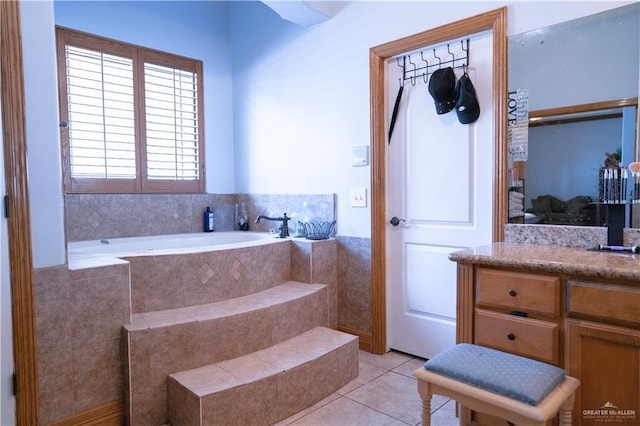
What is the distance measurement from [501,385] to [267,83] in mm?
3078

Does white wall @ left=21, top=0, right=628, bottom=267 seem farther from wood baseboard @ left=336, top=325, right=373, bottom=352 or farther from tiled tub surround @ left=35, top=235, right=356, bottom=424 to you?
wood baseboard @ left=336, top=325, right=373, bottom=352

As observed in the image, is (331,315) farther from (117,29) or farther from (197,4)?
(197,4)

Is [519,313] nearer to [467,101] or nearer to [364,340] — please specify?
[467,101]

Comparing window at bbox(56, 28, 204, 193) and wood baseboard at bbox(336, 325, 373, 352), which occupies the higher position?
window at bbox(56, 28, 204, 193)

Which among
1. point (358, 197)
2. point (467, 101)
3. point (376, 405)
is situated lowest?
point (376, 405)

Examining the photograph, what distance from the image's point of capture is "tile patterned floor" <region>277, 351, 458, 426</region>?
6.36 ft

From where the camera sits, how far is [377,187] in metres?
2.68

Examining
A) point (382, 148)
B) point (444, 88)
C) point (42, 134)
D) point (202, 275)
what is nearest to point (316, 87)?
point (382, 148)

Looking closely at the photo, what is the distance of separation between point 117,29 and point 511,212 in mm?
3300

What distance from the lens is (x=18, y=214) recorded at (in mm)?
1615

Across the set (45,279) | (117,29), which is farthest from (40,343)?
(117,29)

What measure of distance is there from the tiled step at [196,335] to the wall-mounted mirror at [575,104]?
1.46m

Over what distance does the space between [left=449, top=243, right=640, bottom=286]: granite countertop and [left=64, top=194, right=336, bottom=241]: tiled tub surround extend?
4.75 feet

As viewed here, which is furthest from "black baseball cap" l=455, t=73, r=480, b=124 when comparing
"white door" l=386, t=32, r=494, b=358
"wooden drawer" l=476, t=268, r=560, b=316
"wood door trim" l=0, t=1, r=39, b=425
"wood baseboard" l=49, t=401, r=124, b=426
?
"wood baseboard" l=49, t=401, r=124, b=426
